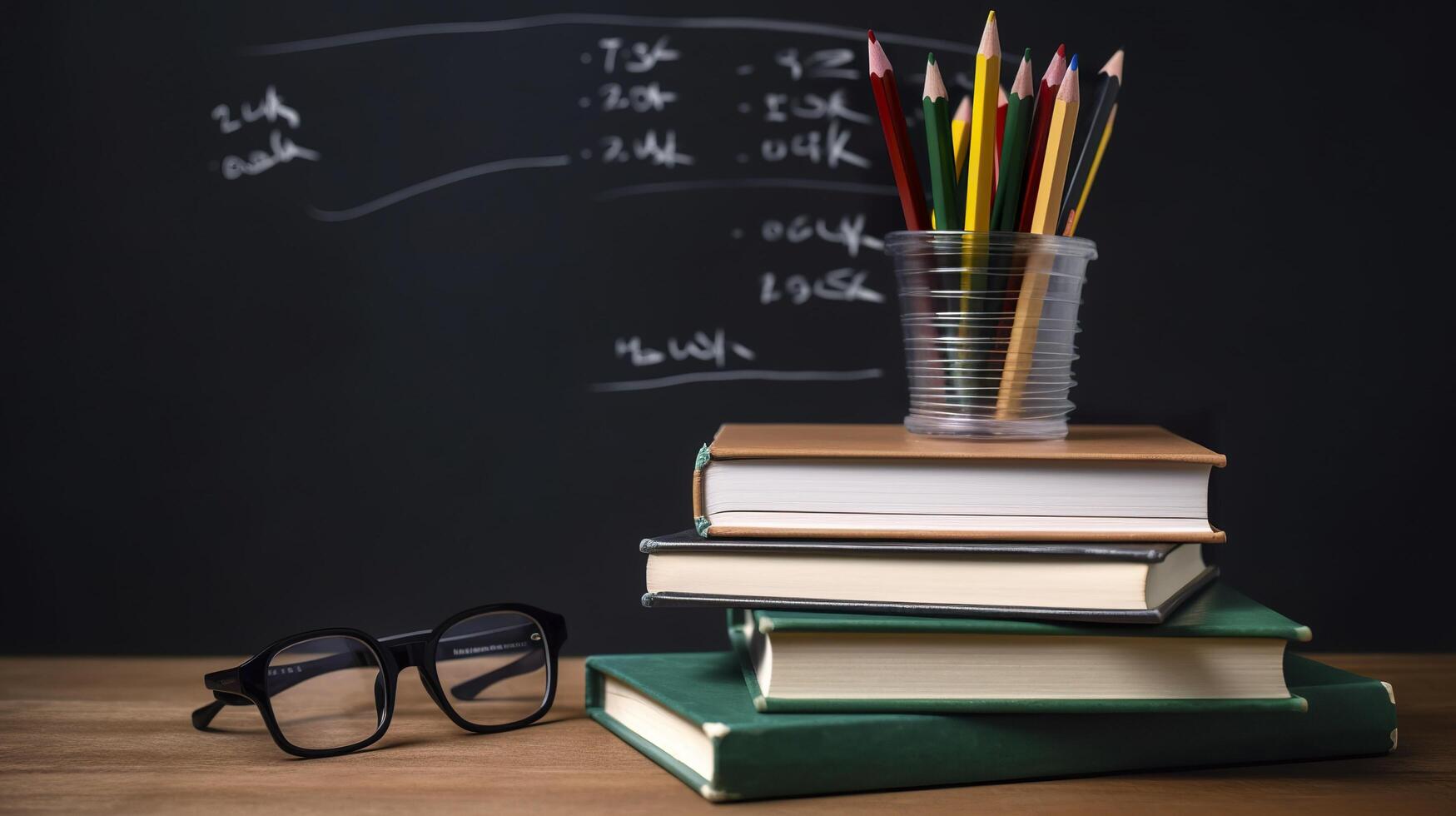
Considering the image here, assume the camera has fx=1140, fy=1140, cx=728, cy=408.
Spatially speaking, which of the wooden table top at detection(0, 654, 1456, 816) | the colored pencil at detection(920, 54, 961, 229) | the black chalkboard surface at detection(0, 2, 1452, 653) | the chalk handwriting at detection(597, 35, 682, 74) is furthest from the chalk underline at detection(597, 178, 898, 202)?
the wooden table top at detection(0, 654, 1456, 816)

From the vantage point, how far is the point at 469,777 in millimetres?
726

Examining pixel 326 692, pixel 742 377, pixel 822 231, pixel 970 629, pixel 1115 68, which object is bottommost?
pixel 326 692

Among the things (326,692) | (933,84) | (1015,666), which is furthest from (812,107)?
(326,692)

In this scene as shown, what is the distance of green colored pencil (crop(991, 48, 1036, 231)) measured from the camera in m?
0.79

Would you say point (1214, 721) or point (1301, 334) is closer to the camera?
point (1214, 721)

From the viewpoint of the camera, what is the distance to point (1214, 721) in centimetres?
74

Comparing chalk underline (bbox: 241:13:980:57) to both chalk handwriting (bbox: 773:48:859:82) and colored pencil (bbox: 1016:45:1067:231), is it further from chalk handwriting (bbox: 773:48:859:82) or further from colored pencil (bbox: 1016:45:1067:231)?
colored pencil (bbox: 1016:45:1067:231)

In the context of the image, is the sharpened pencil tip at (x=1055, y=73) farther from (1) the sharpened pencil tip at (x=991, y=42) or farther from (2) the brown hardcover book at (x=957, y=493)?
(2) the brown hardcover book at (x=957, y=493)

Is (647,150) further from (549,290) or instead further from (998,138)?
(998,138)

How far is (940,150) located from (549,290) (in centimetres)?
40

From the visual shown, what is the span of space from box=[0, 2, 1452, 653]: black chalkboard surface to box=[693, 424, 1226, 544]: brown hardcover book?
0.97 feet

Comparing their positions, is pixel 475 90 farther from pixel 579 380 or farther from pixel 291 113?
pixel 579 380

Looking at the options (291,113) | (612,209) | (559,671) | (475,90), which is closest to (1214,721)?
(559,671)

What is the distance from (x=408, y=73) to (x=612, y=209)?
0.22 metres
